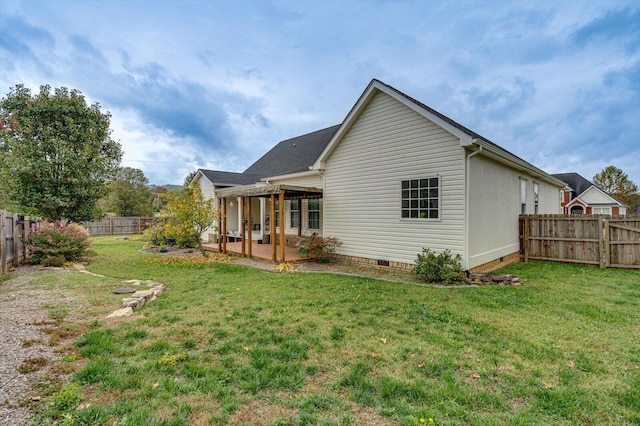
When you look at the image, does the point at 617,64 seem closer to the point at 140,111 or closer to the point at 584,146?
the point at 584,146

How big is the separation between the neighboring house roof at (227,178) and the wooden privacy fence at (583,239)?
12862mm

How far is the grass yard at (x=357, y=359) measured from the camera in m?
2.49

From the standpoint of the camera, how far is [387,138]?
9219mm

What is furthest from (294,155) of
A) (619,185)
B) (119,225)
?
(619,185)

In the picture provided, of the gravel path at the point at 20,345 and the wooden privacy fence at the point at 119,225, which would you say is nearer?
the gravel path at the point at 20,345

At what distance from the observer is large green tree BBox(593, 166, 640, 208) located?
33.6 meters

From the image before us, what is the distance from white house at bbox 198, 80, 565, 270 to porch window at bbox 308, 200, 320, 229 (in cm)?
9

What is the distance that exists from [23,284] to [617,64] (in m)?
25.9

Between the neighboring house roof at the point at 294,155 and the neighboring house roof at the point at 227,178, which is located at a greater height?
the neighboring house roof at the point at 294,155

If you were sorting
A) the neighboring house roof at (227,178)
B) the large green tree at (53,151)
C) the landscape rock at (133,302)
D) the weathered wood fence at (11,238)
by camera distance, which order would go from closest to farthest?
1. the landscape rock at (133,302)
2. the weathered wood fence at (11,238)
3. the large green tree at (53,151)
4. the neighboring house roof at (227,178)

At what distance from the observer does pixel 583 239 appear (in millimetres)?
9586

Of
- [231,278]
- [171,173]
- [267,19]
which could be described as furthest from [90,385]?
[171,173]

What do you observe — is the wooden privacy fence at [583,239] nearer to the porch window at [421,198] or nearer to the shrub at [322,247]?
the porch window at [421,198]

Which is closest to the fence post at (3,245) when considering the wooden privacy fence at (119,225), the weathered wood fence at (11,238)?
the weathered wood fence at (11,238)
